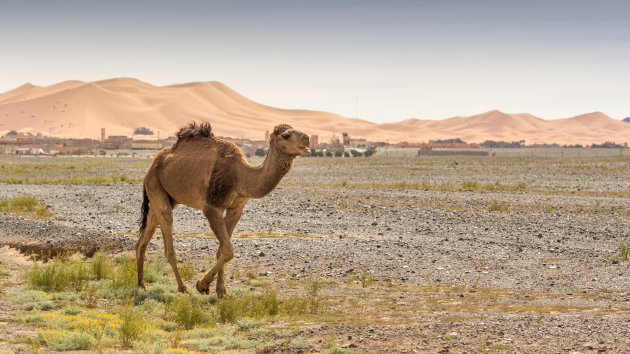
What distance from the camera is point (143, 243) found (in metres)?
11.7

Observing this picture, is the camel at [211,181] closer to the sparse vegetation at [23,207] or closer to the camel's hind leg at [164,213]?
the camel's hind leg at [164,213]

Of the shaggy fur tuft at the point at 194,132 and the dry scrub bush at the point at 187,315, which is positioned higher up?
the shaggy fur tuft at the point at 194,132

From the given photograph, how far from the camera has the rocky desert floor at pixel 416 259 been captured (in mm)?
8141

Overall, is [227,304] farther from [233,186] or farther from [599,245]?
[599,245]

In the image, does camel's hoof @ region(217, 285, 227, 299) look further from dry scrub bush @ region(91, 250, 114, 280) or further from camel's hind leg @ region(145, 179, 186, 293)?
dry scrub bush @ region(91, 250, 114, 280)

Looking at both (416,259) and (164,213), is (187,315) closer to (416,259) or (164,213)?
(164,213)

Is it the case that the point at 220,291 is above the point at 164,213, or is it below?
below

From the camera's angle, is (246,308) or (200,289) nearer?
(246,308)

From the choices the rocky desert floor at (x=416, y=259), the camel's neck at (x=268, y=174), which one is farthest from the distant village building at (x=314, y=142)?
the camel's neck at (x=268, y=174)

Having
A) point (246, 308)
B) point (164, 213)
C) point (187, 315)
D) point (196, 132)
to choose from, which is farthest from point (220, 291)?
point (196, 132)

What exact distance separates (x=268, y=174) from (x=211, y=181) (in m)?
1.07

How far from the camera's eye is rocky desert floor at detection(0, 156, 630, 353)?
8.14 m

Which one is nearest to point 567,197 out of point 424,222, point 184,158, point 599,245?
point 424,222

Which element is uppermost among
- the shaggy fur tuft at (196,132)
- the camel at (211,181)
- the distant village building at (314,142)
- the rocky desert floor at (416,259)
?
the distant village building at (314,142)
